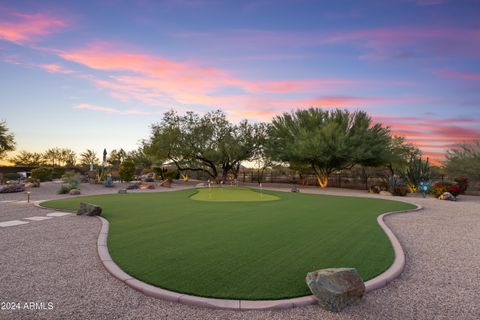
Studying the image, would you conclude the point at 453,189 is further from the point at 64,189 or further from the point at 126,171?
the point at 126,171

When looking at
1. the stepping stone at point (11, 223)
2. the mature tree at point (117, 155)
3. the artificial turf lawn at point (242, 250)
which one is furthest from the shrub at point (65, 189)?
the mature tree at point (117, 155)

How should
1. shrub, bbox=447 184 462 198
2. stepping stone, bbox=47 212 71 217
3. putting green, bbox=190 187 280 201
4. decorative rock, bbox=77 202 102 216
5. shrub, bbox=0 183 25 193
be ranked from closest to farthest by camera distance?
decorative rock, bbox=77 202 102 216
stepping stone, bbox=47 212 71 217
putting green, bbox=190 187 280 201
shrub, bbox=447 184 462 198
shrub, bbox=0 183 25 193

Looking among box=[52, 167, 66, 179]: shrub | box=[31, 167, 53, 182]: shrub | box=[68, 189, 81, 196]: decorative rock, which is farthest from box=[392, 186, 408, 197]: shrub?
box=[52, 167, 66, 179]: shrub

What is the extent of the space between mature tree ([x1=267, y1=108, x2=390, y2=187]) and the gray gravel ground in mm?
15200

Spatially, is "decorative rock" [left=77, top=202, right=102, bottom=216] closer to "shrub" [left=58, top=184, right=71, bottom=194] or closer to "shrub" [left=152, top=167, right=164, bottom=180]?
"shrub" [left=58, top=184, right=71, bottom=194]

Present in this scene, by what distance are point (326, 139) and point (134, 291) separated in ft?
67.4

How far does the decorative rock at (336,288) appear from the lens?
315 cm

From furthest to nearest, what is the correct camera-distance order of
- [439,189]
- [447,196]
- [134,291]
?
1. [439,189]
2. [447,196]
3. [134,291]

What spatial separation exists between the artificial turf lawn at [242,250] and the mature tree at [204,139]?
653 inches

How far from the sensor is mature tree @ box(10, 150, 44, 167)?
47.2 m

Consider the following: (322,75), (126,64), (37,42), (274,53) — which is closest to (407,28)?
(322,75)

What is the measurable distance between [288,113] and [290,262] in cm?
2277

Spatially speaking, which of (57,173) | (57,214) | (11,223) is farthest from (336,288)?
(57,173)

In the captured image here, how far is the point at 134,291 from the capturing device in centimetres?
359
